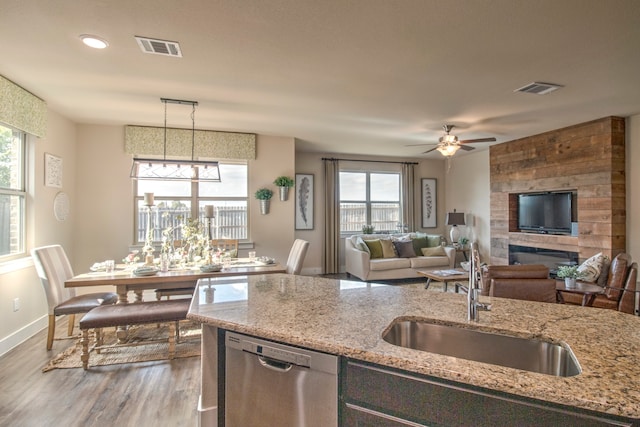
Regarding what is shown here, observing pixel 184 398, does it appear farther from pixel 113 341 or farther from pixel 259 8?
pixel 259 8

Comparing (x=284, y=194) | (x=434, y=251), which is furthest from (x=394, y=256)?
(x=284, y=194)

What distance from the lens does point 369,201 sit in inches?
295

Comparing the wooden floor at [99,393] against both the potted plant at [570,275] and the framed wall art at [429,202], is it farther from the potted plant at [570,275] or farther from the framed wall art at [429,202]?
the framed wall art at [429,202]

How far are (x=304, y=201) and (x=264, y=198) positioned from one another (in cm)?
170

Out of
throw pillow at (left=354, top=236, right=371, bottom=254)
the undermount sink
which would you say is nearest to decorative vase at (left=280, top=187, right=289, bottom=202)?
throw pillow at (left=354, top=236, right=371, bottom=254)

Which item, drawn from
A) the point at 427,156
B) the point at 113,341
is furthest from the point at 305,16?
the point at 427,156

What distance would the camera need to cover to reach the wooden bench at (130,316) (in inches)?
106

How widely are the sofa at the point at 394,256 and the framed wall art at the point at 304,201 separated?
0.97 metres

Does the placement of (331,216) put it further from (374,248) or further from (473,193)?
(473,193)

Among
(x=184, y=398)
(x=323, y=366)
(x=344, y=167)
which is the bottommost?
(x=184, y=398)

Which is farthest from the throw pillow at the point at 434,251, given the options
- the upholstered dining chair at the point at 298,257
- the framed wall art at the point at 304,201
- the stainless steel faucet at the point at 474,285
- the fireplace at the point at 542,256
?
the stainless steel faucet at the point at 474,285

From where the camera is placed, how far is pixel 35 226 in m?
3.79

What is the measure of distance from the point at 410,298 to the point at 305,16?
6.25 ft

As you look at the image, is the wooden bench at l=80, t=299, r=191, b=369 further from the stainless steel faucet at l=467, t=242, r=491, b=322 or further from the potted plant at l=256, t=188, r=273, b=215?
the potted plant at l=256, t=188, r=273, b=215
